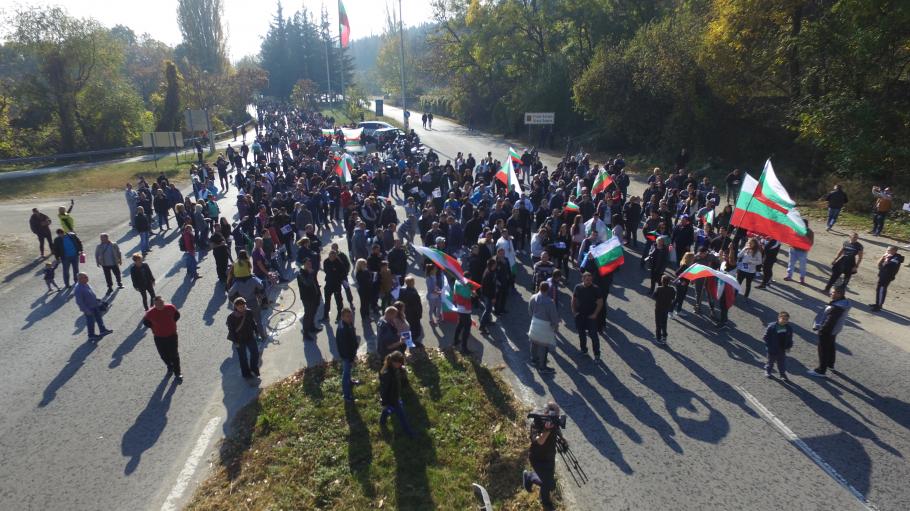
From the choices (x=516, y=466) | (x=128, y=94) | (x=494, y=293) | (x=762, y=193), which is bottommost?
(x=516, y=466)

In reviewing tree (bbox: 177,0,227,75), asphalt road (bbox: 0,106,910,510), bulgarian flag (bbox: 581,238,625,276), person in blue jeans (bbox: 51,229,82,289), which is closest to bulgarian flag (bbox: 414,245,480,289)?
asphalt road (bbox: 0,106,910,510)

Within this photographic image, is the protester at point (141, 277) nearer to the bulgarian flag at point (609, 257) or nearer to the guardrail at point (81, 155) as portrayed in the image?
the bulgarian flag at point (609, 257)

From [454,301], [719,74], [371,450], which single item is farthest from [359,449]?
[719,74]

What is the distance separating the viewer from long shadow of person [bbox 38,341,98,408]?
865 centimetres

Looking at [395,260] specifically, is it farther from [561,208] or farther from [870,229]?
[870,229]

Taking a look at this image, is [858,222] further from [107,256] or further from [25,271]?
[25,271]

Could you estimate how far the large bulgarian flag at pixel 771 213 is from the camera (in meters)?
10.0

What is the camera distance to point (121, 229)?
20062 mm

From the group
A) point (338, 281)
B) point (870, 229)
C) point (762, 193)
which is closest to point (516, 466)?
point (338, 281)

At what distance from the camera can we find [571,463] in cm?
698

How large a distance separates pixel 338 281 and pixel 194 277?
554 cm

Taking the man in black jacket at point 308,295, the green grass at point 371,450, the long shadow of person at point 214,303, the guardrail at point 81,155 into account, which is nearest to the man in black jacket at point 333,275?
the man in black jacket at point 308,295

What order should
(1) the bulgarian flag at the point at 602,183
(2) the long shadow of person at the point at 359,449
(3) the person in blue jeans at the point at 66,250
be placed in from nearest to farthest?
(2) the long shadow of person at the point at 359,449 < (3) the person in blue jeans at the point at 66,250 < (1) the bulgarian flag at the point at 602,183

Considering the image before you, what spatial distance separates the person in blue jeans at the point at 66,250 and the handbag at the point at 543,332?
12.1 m
